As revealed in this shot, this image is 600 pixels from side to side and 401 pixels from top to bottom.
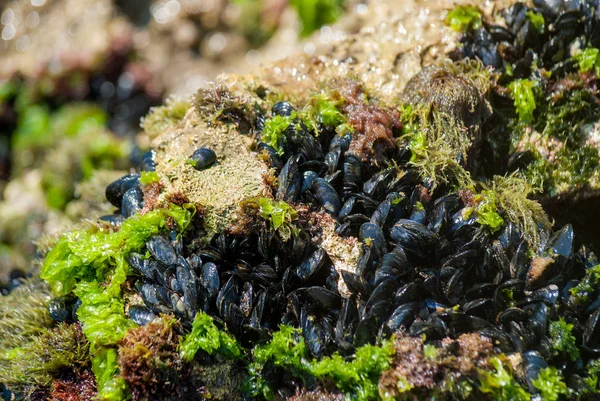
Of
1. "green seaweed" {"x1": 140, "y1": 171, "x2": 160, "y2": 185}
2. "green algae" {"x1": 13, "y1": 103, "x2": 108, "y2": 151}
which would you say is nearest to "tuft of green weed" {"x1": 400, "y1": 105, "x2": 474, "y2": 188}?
"green seaweed" {"x1": 140, "y1": 171, "x2": 160, "y2": 185}

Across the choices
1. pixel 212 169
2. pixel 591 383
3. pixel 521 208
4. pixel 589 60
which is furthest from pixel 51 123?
pixel 591 383

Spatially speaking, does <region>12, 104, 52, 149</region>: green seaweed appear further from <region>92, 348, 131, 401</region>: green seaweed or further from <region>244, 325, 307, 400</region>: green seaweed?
<region>244, 325, 307, 400</region>: green seaweed

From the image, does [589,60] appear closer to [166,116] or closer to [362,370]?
[362,370]

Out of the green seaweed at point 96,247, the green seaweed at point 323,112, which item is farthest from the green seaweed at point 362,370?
the green seaweed at point 323,112

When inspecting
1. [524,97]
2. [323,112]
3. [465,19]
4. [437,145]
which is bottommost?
[437,145]

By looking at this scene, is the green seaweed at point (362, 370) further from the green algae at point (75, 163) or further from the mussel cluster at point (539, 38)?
the green algae at point (75, 163)

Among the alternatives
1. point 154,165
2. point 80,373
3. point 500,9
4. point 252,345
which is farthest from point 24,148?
point 500,9
